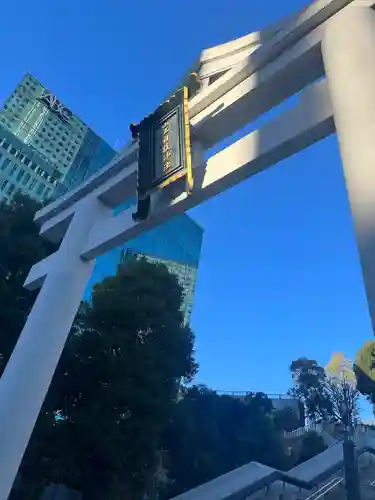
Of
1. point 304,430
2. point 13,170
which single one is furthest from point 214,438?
point 13,170

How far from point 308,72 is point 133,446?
6.74 meters

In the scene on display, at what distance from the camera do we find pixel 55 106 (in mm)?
49719

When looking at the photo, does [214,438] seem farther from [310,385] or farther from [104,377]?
[310,385]

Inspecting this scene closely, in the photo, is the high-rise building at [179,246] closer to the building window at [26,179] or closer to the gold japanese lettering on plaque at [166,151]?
the building window at [26,179]

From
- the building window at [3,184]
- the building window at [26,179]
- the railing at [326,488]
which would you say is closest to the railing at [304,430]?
the railing at [326,488]

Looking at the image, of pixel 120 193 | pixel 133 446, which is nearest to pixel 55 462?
pixel 133 446

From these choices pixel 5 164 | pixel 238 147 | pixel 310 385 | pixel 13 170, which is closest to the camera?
pixel 238 147

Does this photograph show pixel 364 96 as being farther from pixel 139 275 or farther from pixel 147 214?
pixel 139 275

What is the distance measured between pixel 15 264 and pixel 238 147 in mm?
6003

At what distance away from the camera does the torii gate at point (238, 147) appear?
2.37 meters

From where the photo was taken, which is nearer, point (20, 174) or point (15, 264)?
point (15, 264)

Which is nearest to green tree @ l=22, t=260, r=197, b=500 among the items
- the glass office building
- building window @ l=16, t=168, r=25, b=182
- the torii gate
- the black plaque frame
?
the torii gate

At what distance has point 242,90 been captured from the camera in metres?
3.40

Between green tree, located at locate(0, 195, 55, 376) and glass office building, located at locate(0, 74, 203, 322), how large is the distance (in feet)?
88.4
